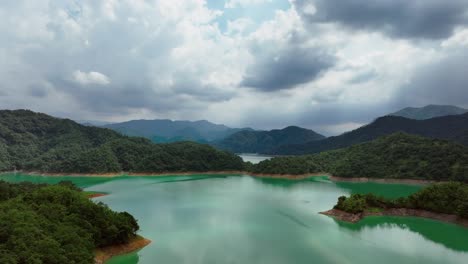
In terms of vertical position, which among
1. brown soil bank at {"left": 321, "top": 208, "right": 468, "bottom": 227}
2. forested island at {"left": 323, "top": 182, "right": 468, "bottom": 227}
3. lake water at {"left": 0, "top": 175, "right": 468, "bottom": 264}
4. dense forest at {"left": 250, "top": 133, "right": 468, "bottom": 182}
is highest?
dense forest at {"left": 250, "top": 133, "right": 468, "bottom": 182}

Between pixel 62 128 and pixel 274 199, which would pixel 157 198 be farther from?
A: pixel 62 128

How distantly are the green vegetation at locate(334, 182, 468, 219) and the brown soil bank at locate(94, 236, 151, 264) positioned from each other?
17.4 metres

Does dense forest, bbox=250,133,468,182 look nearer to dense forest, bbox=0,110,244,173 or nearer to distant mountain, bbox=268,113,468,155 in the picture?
dense forest, bbox=0,110,244,173

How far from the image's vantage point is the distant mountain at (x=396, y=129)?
336 feet

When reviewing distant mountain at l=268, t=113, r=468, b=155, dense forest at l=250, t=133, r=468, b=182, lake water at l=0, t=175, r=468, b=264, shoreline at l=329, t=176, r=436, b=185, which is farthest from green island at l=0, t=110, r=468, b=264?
distant mountain at l=268, t=113, r=468, b=155

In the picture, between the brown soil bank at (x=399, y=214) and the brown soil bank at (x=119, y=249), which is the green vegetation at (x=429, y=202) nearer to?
the brown soil bank at (x=399, y=214)

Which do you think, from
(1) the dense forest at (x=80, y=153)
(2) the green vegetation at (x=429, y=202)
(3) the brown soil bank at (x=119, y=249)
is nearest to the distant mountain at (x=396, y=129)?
(1) the dense forest at (x=80, y=153)

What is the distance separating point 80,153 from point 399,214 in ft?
208

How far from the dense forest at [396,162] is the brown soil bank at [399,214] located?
80.4 feet

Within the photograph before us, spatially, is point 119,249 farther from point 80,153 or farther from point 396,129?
point 396,129

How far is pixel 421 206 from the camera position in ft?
90.1

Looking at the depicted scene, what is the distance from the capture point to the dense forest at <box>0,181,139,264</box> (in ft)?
38.7

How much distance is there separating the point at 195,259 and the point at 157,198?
21063 mm

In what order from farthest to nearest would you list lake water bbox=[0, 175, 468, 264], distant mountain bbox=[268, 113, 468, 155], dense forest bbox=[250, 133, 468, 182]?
distant mountain bbox=[268, 113, 468, 155] < dense forest bbox=[250, 133, 468, 182] < lake water bbox=[0, 175, 468, 264]
